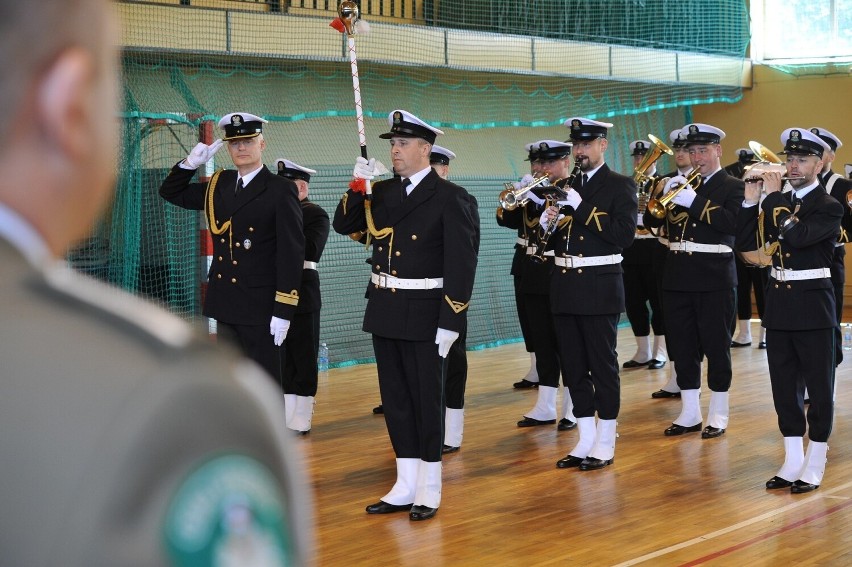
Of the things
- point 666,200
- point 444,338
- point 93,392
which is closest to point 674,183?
point 666,200

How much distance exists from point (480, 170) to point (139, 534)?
11243 mm

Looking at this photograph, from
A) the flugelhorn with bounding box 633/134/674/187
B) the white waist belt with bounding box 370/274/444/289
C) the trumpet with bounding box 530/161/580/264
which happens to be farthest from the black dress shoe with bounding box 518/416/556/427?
the white waist belt with bounding box 370/274/444/289

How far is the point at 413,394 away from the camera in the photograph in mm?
5102

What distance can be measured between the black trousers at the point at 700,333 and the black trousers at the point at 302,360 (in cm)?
219

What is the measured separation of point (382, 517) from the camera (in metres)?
5.11

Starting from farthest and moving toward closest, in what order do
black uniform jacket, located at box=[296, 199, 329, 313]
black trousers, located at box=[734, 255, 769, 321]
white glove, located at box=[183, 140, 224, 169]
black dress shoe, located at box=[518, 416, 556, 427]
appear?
black trousers, located at box=[734, 255, 769, 321], black dress shoe, located at box=[518, 416, 556, 427], black uniform jacket, located at box=[296, 199, 329, 313], white glove, located at box=[183, 140, 224, 169]

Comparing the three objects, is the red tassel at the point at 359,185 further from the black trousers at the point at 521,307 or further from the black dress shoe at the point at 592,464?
the black trousers at the point at 521,307

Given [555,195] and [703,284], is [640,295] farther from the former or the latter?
[555,195]

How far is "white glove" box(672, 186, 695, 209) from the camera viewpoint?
6.57m

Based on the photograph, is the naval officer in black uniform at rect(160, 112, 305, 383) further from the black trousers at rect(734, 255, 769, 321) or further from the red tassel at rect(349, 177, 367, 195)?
the black trousers at rect(734, 255, 769, 321)

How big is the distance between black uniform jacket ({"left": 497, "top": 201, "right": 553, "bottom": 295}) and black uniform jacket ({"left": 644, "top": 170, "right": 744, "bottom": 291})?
0.83 m

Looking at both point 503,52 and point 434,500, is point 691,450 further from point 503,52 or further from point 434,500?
point 503,52

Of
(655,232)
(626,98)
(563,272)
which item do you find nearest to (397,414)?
(563,272)

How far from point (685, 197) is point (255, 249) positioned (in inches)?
101
